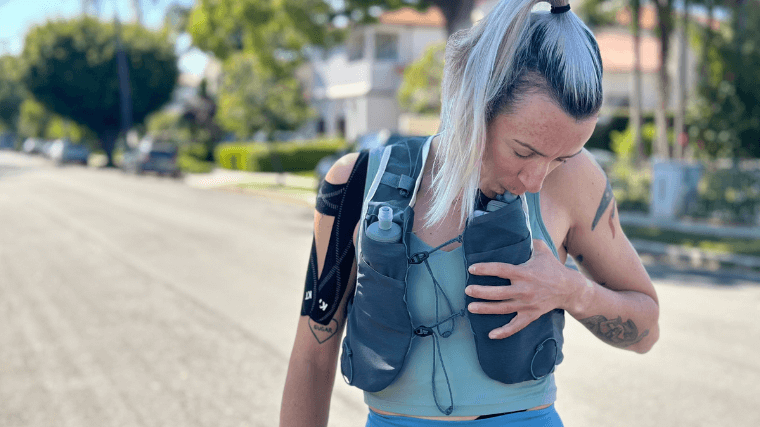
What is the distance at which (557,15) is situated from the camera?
1.34 metres

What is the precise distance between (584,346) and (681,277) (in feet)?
12.2

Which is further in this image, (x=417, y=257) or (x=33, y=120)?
(x=33, y=120)

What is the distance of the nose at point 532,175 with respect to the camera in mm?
1396

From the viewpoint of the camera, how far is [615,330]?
173cm

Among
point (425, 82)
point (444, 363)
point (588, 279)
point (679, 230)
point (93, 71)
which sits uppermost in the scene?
point (93, 71)

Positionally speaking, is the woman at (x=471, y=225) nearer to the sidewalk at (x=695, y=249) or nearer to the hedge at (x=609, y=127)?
the sidewalk at (x=695, y=249)

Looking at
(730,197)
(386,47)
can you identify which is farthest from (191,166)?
(730,197)

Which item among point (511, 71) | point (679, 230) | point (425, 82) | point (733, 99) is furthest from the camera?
point (425, 82)

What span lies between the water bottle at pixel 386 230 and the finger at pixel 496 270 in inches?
5.9

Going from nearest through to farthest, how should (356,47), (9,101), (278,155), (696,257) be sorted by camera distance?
(696,257) < (278,155) < (356,47) < (9,101)

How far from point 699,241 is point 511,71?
36.2 feet

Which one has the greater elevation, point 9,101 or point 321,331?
point 9,101

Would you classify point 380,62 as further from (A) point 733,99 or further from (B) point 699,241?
(B) point 699,241

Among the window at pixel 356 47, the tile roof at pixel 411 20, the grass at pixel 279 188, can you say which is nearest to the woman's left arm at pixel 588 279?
the grass at pixel 279 188
